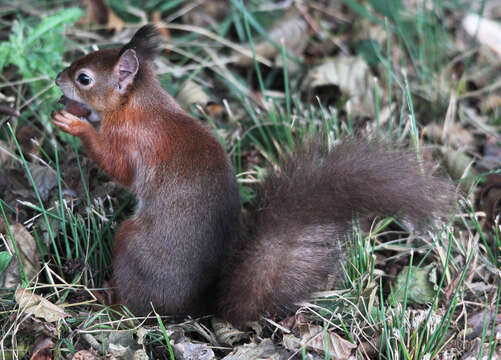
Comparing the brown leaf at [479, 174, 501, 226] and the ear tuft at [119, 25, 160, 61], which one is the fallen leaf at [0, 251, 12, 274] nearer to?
the ear tuft at [119, 25, 160, 61]

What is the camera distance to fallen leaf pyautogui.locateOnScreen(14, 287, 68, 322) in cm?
210

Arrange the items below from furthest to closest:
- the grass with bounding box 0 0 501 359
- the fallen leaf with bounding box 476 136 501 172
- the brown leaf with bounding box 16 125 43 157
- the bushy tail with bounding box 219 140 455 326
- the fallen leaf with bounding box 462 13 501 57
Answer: the fallen leaf with bounding box 462 13 501 57
the fallen leaf with bounding box 476 136 501 172
the brown leaf with bounding box 16 125 43 157
the grass with bounding box 0 0 501 359
the bushy tail with bounding box 219 140 455 326

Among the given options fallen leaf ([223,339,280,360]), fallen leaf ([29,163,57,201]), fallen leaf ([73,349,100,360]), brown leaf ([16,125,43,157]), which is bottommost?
fallen leaf ([223,339,280,360])

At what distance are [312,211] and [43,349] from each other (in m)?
1.05

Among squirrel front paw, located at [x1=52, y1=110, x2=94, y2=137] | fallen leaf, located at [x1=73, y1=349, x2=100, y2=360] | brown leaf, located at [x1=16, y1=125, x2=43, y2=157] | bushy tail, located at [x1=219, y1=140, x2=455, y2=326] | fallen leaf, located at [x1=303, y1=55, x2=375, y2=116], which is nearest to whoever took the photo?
bushy tail, located at [x1=219, y1=140, x2=455, y2=326]

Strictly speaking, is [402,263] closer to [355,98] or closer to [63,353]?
[355,98]

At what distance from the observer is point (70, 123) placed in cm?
238

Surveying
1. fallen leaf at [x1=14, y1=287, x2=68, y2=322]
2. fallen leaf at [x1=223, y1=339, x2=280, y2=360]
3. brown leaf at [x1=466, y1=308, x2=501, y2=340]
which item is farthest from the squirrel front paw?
brown leaf at [x1=466, y1=308, x2=501, y2=340]

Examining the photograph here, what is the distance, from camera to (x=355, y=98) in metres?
3.42

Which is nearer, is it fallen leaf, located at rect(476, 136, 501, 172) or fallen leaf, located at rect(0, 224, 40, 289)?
fallen leaf, located at rect(0, 224, 40, 289)

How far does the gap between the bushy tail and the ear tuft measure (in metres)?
0.75

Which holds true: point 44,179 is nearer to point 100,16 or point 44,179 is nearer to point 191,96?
point 191,96

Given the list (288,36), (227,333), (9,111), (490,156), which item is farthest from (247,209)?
(288,36)

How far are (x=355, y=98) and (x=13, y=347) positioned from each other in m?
2.26
